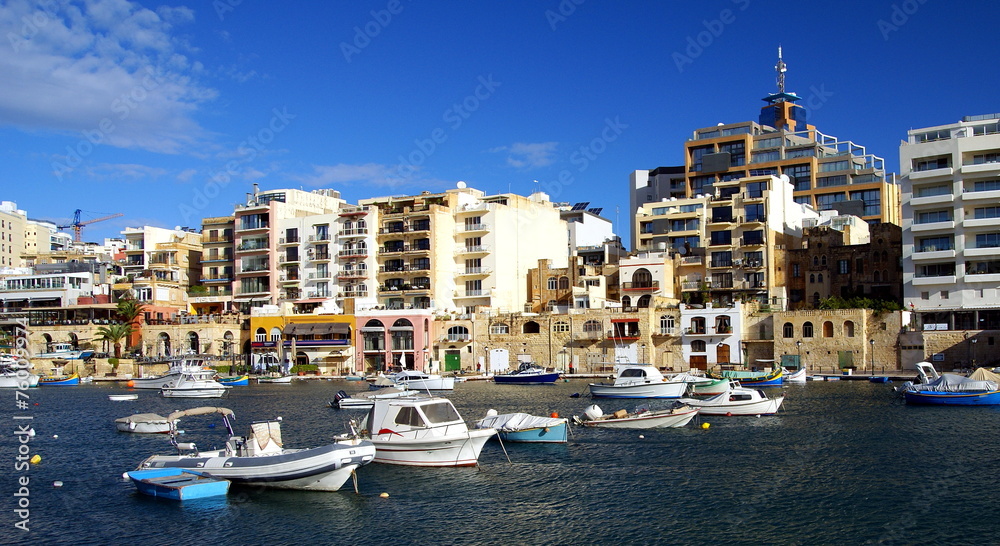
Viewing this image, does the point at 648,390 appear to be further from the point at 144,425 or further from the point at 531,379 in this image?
the point at 144,425

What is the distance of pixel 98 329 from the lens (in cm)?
10606

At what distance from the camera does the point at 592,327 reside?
9188 cm

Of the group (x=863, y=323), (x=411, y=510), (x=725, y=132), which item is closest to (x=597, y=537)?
(x=411, y=510)

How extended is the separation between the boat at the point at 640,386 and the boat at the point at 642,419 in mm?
15473

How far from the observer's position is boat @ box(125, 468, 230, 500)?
31688 millimetres

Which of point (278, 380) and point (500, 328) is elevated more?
point (500, 328)

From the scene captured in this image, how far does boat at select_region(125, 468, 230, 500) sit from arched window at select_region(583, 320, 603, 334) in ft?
204

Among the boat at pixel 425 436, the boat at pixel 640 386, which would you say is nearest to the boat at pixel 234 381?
the boat at pixel 640 386

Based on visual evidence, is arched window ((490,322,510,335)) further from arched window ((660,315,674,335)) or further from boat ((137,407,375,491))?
boat ((137,407,375,491))

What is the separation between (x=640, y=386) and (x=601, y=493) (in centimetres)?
3190

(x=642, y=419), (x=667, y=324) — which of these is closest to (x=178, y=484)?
(x=642, y=419)

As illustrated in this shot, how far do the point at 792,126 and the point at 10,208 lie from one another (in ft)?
474

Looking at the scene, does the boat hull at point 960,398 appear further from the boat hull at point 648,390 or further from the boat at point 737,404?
the boat hull at point 648,390

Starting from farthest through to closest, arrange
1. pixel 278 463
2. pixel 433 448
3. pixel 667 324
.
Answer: pixel 667 324
pixel 433 448
pixel 278 463
